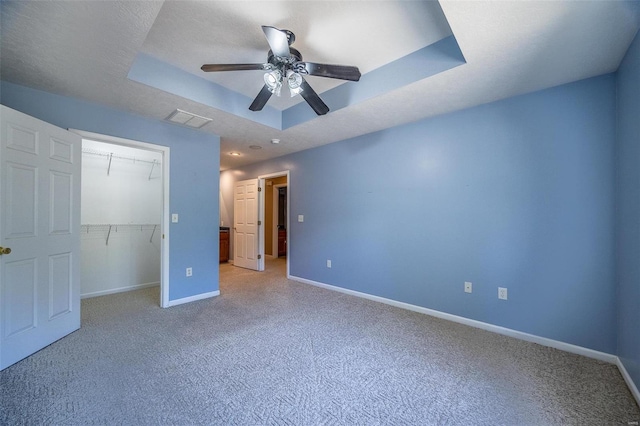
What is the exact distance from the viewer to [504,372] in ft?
6.25

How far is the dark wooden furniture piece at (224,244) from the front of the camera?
602 centimetres

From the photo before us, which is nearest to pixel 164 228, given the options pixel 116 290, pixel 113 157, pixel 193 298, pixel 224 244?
pixel 193 298

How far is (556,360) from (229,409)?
250 centimetres

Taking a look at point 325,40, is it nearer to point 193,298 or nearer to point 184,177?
point 184,177

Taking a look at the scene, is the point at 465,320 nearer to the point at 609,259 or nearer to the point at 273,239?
the point at 609,259

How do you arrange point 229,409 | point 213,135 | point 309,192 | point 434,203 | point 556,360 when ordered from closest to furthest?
point 229,409 < point 556,360 < point 434,203 < point 213,135 < point 309,192

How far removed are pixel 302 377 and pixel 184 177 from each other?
282 centimetres

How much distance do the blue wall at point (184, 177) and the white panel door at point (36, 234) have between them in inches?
14.6

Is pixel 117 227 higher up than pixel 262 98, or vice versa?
Result: pixel 262 98

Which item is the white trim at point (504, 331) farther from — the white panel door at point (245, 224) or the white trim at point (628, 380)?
the white panel door at point (245, 224)

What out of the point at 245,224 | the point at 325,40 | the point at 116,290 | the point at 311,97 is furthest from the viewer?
the point at 245,224

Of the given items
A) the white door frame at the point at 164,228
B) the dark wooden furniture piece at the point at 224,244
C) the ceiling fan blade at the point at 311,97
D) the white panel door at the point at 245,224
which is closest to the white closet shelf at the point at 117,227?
the white door frame at the point at 164,228

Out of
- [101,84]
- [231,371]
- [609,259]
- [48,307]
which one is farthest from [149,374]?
[609,259]

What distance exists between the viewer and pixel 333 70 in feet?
6.14
